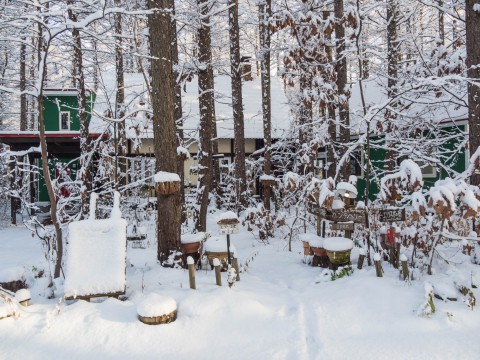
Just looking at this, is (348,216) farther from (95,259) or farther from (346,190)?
(95,259)

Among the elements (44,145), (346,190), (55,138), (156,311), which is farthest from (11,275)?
(55,138)

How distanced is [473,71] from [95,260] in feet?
21.5

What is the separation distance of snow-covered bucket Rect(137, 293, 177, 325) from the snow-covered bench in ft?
1.96

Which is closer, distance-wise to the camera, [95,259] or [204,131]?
[95,259]

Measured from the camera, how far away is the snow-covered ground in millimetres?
3969

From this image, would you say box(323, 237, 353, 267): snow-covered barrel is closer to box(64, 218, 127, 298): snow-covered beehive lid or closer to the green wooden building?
box(64, 218, 127, 298): snow-covered beehive lid

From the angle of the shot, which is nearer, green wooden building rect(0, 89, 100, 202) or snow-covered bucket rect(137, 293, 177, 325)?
snow-covered bucket rect(137, 293, 177, 325)

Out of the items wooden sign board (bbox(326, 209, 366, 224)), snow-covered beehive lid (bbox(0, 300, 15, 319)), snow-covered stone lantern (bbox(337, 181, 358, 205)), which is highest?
snow-covered stone lantern (bbox(337, 181, 358, 205))

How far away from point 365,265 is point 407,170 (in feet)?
6.53

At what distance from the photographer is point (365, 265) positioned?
6.67 metres

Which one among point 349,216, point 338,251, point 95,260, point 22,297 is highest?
point 349,216

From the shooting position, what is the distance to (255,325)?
181 inches

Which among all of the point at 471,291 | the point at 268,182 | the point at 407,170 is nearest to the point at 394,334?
the point at 471,291

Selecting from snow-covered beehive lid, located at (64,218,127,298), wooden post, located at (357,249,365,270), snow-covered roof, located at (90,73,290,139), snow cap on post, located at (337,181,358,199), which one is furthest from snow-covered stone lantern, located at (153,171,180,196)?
snow-covered roof, located at (90,73,290,139)
